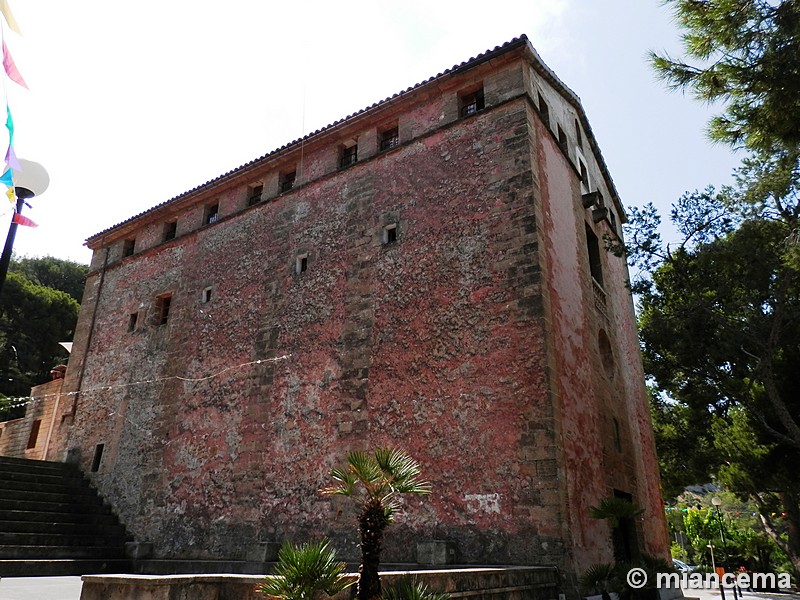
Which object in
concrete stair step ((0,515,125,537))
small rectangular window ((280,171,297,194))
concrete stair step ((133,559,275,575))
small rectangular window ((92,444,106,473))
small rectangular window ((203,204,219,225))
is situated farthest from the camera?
small rectangular window ((203,204,219,225))

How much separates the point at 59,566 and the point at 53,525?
59.3 inches

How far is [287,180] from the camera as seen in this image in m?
15.4

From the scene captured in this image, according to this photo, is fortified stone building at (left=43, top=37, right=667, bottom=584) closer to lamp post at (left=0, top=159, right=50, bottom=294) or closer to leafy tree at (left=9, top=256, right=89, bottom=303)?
lamp post at (left=0, top=159, right=50, bottom=294)

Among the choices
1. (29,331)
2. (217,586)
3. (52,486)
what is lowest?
(217,586)

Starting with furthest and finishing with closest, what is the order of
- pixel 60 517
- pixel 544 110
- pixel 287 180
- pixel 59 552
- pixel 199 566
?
pixel 287 180 < pixel 60 517 < pixel 544 110 < pixel 59 552 < pixel 199 566

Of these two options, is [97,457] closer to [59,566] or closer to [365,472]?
[59,566]

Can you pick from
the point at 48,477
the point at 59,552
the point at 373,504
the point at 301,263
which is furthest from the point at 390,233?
the point at 48,477

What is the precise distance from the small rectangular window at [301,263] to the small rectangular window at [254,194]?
10.6ft

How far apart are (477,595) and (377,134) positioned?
421 inches

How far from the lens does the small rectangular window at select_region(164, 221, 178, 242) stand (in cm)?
1789

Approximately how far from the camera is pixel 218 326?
48.0 feet

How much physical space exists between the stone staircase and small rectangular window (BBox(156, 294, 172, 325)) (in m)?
4.92

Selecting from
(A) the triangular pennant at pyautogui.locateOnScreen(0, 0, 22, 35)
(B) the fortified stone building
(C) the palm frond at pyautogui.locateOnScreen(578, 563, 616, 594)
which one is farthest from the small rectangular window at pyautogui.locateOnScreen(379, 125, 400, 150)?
(C) the palm frond at pyautogui.locateOnScreen(578, 563, 616, 594)

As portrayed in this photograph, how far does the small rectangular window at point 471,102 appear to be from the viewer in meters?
12.4
